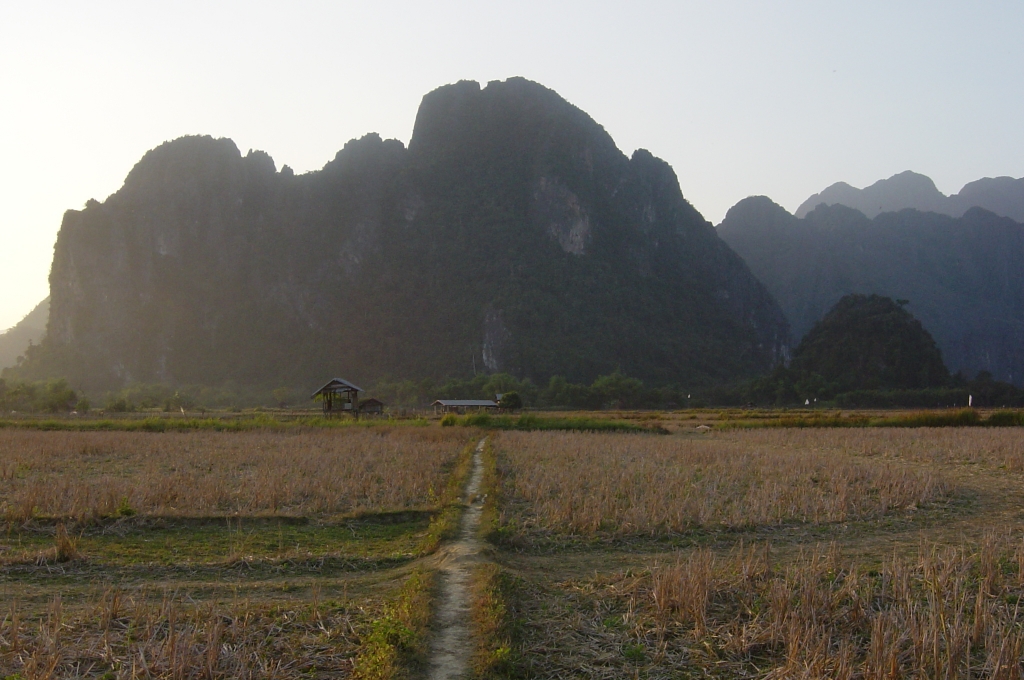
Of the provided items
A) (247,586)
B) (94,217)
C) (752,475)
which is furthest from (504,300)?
(247,586)

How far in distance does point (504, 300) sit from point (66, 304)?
6852cm

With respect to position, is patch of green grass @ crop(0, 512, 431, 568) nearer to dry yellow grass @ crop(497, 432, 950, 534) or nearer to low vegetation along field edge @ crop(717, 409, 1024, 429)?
dry yellow grass @ crop(497, 432, 950, 534)

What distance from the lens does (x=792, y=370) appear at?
6844cm

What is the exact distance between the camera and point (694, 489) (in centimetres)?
1033

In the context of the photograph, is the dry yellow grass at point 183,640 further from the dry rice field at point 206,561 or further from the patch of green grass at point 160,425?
the patch of green grass at point 160,425

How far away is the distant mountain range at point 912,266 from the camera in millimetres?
123625

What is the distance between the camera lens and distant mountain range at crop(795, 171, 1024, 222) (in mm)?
169375

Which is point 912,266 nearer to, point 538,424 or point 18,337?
point 538,424

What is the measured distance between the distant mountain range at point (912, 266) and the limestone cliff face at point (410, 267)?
1076 inches

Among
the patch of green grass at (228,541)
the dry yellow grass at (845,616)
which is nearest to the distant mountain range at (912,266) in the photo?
the dry yellow grass at (845,616)

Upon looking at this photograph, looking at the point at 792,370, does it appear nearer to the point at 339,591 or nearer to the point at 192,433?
the point at 192,433

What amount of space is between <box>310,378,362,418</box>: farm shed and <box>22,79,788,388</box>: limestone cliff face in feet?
163

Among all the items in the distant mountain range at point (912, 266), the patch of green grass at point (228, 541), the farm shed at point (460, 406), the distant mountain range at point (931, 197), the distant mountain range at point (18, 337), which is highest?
the distant mountain range at point (931, 197)

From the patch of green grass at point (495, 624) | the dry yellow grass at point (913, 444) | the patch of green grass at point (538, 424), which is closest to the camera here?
the patch of green grass at point (495, 624)
